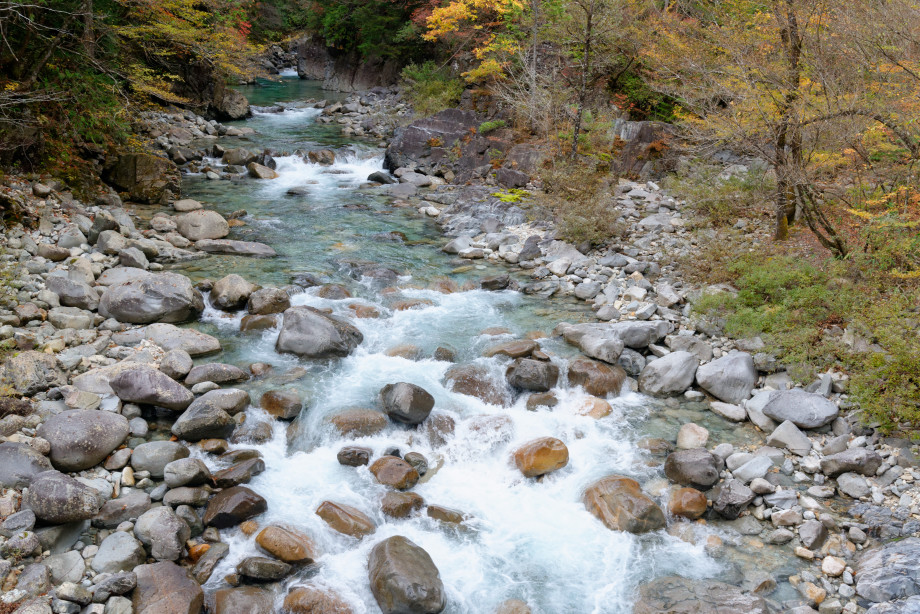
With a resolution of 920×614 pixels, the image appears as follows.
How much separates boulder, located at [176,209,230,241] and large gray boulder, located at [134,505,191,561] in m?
7.70

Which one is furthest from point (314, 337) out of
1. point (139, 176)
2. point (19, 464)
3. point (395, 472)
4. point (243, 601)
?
point (139, 176)

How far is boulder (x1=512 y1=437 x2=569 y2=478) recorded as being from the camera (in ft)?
21.7

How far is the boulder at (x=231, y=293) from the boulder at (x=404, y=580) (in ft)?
17.8

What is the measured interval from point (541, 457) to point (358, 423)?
2.20 meters

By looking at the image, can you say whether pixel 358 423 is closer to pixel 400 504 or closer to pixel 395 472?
pixel 395 472

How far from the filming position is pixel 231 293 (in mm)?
9359

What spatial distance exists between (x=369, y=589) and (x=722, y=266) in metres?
7.56

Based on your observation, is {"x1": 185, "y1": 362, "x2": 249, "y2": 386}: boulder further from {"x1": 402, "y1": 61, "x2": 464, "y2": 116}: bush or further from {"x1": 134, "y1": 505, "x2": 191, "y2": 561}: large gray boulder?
{"x1": 402, "y1": 61, "x2": 464, "y2": 116}: bush

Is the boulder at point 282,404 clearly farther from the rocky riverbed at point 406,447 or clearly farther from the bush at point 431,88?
the bush at point 431,88

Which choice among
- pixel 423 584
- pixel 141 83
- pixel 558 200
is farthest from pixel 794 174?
pixel 141 83

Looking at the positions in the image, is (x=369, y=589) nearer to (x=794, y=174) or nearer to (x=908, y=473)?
(x=908, y=473)

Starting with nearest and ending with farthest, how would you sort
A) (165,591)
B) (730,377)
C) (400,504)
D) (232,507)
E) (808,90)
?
1. (165,591)
2. (232,507)
3. (400,504)
4. (730,377)
5. (808,90)

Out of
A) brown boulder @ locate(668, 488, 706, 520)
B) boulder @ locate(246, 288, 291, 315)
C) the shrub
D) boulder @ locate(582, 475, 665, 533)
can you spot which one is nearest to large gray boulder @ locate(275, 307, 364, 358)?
boulder @ locate(246, 288, 291, 315)

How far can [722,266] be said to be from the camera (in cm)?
965
